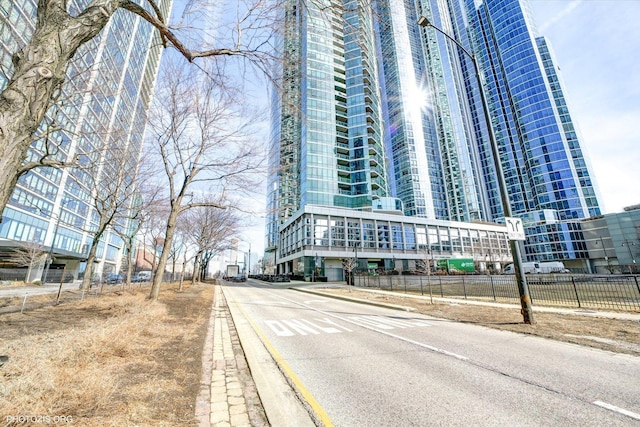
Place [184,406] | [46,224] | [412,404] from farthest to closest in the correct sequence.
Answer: [46,224] < [412,404] < [184,406]

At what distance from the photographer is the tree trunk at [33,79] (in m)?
2.81

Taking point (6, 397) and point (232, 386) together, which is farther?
point (232, 386)

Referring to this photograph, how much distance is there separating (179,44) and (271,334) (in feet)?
24.7

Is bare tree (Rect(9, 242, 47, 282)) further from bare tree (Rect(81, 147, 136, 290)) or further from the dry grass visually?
the dry grass

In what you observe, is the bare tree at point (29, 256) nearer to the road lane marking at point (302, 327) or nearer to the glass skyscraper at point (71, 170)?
the glass skyscraper at point (71, 170)

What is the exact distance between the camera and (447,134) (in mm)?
120312

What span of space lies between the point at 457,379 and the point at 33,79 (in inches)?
281

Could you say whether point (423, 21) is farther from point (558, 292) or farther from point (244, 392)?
point (558, 292)

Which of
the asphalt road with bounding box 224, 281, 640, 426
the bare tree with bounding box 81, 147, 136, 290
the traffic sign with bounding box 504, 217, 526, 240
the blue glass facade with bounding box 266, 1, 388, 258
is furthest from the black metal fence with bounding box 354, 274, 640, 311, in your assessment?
the blue glass facade with bounding box 266, 1, 388, 258

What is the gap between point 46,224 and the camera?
42.1 metres

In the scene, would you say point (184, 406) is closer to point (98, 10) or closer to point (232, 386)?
point (232, 386)

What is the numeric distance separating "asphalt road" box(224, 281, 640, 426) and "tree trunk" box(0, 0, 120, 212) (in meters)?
4.61

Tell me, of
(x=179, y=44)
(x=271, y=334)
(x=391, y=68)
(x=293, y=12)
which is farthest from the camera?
(x=391, y=68)

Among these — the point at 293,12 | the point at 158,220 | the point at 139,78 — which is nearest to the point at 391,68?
the point at 139,78
